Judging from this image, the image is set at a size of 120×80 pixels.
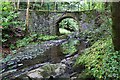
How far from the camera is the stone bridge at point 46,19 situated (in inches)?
463

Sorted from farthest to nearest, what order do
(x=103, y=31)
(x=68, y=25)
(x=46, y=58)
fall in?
(x=68, y=25) < (x=103, y=31) < (x=46, y=58)

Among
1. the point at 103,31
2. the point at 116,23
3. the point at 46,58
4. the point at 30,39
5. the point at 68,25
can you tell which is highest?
the point at 116,23

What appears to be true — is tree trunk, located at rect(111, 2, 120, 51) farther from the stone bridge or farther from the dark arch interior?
the dark arch interior

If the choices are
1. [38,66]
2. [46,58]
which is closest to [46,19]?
[46,58]

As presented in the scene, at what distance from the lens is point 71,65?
548 cm

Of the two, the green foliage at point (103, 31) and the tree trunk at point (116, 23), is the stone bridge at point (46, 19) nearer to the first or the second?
the green foliage at point (103, 31)

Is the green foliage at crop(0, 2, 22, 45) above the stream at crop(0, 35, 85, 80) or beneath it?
above

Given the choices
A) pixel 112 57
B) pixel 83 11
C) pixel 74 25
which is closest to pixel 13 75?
pixel 112 57

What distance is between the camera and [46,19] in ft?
39.6

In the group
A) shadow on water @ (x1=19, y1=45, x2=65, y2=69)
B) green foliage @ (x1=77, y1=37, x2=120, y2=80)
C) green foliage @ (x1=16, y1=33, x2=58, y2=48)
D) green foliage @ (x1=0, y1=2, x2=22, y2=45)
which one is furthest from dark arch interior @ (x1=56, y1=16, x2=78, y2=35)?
green foliage @ (x1=77, y1=37, x2=120, y2=80)

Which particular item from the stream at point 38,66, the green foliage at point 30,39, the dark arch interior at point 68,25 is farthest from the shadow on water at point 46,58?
the dark arch interior at point 68,25

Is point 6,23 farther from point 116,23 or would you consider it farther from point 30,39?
point 116,23

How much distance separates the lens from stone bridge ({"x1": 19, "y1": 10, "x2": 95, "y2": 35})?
11750mm

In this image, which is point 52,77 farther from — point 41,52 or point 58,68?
point 41,52
